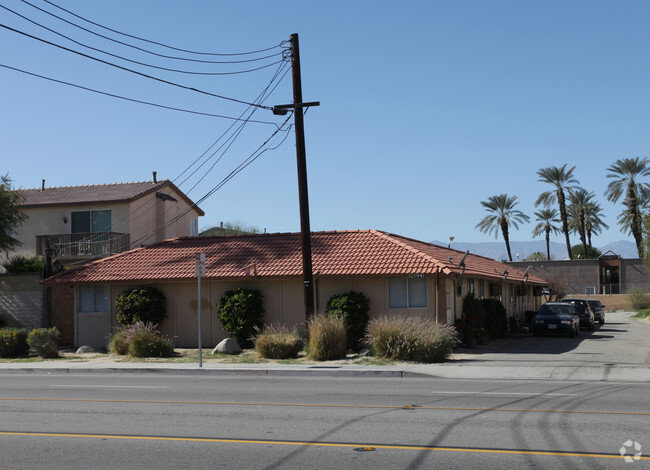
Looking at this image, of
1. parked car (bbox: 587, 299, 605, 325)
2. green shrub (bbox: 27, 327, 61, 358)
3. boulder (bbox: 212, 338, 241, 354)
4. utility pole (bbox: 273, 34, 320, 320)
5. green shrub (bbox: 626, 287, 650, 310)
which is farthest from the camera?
green shrub (bbox: 626, 287, 650, 310)

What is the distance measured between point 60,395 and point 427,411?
7.28 meters

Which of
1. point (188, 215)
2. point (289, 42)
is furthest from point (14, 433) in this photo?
point (188, 215)

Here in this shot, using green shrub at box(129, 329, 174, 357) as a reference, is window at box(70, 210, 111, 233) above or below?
above

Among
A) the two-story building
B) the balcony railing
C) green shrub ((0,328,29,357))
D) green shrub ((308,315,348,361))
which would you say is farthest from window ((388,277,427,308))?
the balcony railing

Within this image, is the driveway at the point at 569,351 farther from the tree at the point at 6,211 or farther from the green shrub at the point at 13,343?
the tree at the point at 6,211

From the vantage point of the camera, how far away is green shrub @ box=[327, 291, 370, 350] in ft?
76.8

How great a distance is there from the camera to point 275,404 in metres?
12.0

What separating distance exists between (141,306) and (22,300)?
6.55 m

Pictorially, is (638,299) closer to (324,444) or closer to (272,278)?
(272,278)

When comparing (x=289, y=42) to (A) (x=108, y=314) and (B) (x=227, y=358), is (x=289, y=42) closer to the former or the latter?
(B) (x=227, y=358)

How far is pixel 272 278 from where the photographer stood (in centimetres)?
2544

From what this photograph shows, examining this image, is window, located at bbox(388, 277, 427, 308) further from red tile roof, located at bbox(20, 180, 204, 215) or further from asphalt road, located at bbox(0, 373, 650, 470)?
red tile roof, located at bbox(20, 180, 204, 215)

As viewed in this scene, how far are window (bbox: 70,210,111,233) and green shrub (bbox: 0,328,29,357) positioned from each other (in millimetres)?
13018

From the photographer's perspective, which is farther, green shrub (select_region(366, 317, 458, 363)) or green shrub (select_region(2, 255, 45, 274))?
green shrub (select_region(2, 255, 45, 274))
